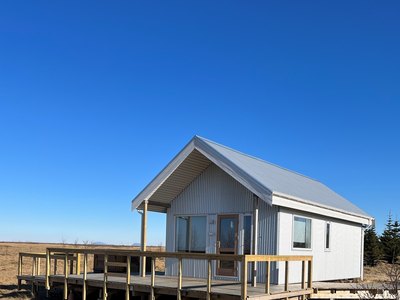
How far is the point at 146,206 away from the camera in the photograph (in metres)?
18.6

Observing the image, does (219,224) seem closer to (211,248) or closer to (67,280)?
(211,248)

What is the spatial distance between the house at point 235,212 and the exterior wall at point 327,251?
0.10 ft

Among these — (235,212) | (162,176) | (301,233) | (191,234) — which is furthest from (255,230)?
(162,176)

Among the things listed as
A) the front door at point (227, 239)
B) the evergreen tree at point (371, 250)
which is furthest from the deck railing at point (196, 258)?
the evergreen tree at point (371, 250)

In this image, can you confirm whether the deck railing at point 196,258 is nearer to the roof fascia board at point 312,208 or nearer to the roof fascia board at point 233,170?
the roof fascia board at point 312,208

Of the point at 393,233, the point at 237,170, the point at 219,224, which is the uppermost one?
the point at 237,170

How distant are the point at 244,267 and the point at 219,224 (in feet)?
17.4

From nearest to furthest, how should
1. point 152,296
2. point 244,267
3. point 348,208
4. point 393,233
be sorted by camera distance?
point 244,267, point 152,296, point 348,208, point 393,233

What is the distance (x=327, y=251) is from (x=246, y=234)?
391 centimetres

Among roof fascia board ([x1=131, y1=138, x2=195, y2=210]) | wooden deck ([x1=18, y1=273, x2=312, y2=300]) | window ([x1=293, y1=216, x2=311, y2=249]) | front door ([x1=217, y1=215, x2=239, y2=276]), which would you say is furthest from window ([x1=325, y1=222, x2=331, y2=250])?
roof fascia board ([x1=131, y1=138, x2=195, y2=210])

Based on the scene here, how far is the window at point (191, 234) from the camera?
18.9 m

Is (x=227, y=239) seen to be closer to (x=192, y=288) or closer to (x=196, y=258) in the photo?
(x=192, y=288)

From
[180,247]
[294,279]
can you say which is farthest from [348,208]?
[180,247]

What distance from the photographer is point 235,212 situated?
18.1 meters
